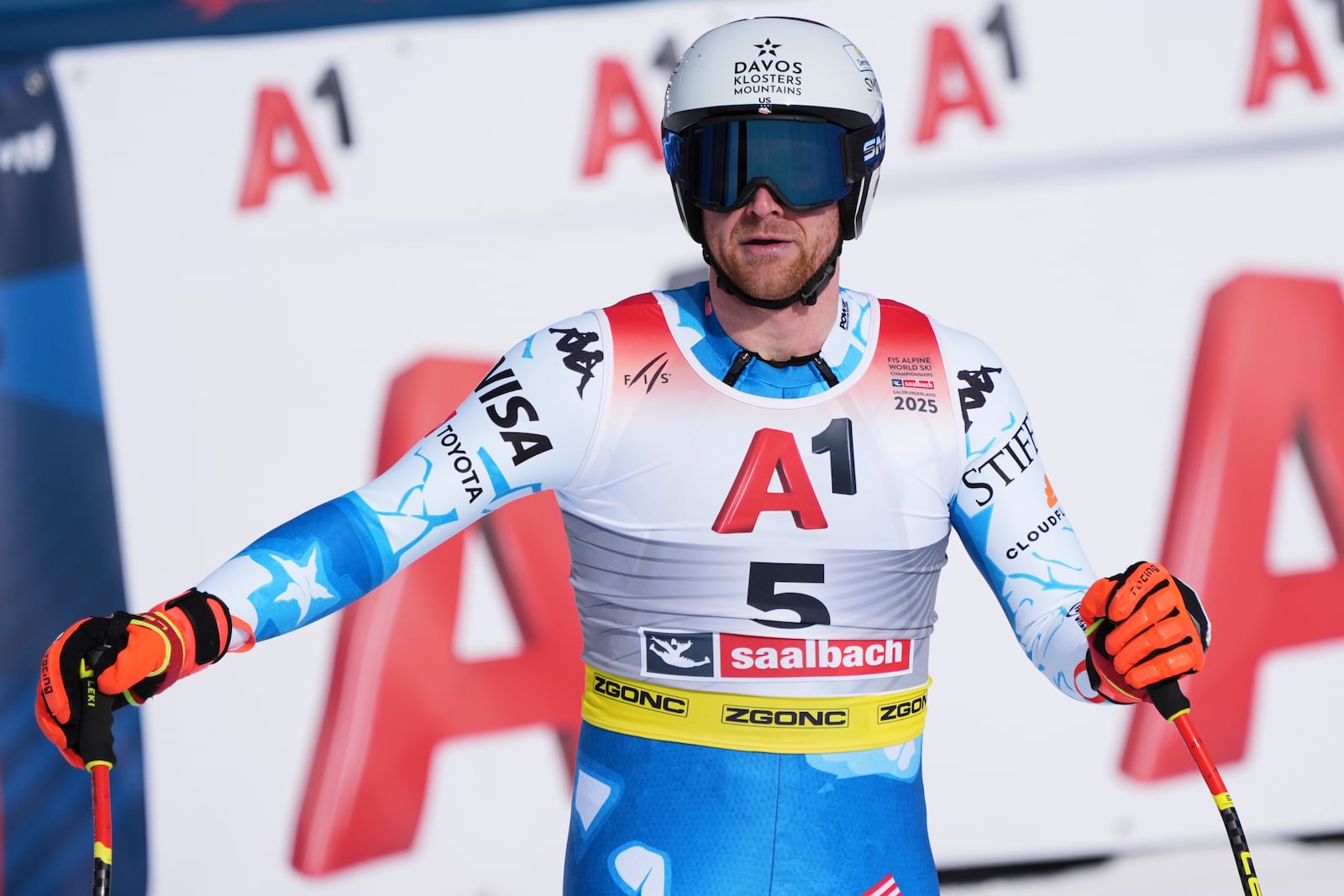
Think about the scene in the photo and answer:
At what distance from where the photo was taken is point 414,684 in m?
3.97

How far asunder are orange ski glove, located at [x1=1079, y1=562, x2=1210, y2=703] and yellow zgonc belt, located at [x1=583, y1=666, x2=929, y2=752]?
1.30 feet

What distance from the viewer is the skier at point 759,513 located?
2.07m

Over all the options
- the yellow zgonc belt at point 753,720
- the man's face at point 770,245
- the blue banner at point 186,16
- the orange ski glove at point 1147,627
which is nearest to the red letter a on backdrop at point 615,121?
the blue banner at point 186,16

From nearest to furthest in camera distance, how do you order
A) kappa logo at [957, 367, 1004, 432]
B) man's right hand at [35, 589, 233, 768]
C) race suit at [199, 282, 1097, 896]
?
man's right hand at [35, 589, 233, 768] → race suit at [199, 282, 1097, 896] → kappa logo at [957, 367, 1004, 432]

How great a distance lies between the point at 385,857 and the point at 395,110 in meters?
2.18

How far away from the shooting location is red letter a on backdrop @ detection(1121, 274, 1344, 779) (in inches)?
154

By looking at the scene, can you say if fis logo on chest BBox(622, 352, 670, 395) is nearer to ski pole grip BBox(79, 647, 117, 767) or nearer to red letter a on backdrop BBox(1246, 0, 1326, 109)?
ski pole grip BBox(79, 647, 117, 767)

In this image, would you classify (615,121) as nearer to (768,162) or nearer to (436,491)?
(768,162)

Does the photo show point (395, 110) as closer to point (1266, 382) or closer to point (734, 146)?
point (734, 146)

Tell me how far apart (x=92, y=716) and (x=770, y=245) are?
1201mm

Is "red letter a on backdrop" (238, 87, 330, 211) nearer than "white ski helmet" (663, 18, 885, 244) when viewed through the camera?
No

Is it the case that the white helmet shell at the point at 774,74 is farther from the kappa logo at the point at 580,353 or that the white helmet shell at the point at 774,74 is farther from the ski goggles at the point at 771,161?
the kappa logo at the point at 580,353

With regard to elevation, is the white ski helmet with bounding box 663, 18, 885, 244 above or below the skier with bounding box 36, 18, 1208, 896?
above

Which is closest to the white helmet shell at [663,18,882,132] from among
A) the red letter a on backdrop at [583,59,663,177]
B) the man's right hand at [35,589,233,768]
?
the man's right hand at [35,589,233,768]
